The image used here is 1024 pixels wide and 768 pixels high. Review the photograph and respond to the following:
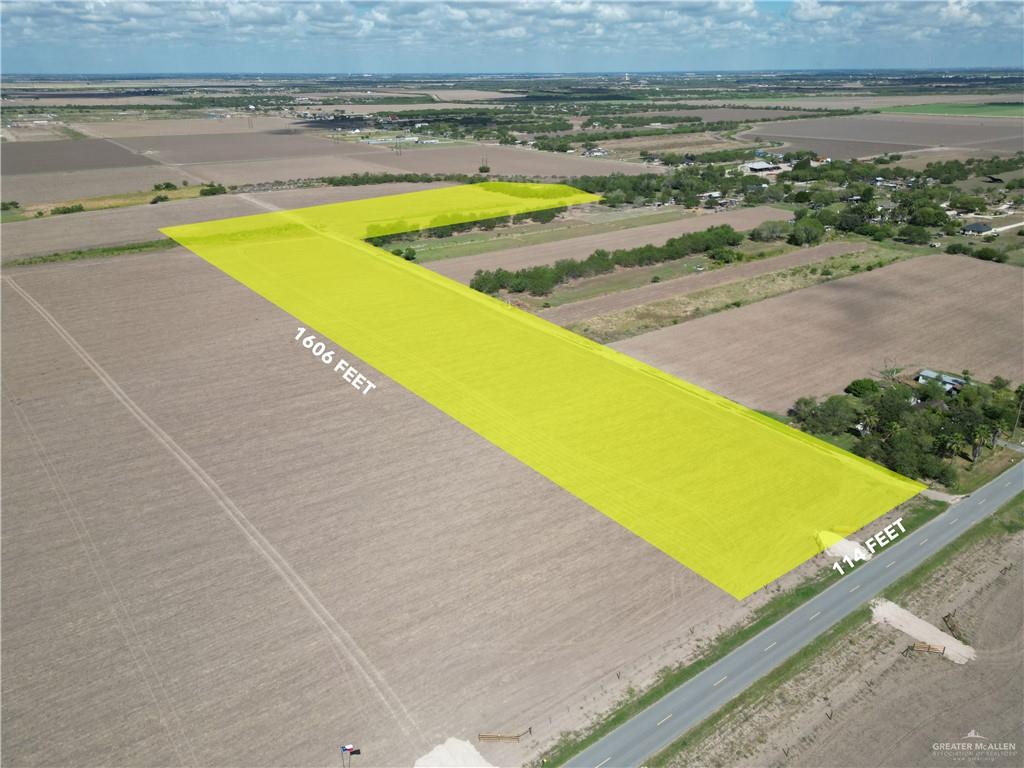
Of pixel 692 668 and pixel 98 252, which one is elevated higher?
pixel 98 252

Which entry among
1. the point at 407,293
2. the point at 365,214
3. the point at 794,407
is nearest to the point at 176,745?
the point at 794,407

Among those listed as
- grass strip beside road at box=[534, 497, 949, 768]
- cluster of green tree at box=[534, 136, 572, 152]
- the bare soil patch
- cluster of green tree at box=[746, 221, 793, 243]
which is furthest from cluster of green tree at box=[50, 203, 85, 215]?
grass strip beside road at box=[534, 497, 949, 768]

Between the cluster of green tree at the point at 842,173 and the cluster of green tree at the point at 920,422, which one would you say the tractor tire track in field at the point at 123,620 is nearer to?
the cluster of green tree at the point at 920,422

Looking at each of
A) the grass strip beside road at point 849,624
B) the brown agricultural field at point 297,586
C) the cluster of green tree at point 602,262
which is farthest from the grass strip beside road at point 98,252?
the grass strip beside road at point 849,624

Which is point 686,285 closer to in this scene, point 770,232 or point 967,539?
point 770,232

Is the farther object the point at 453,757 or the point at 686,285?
the point at 686,285

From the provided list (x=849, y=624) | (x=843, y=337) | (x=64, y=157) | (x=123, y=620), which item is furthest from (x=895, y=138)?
(x=123, y=620)
